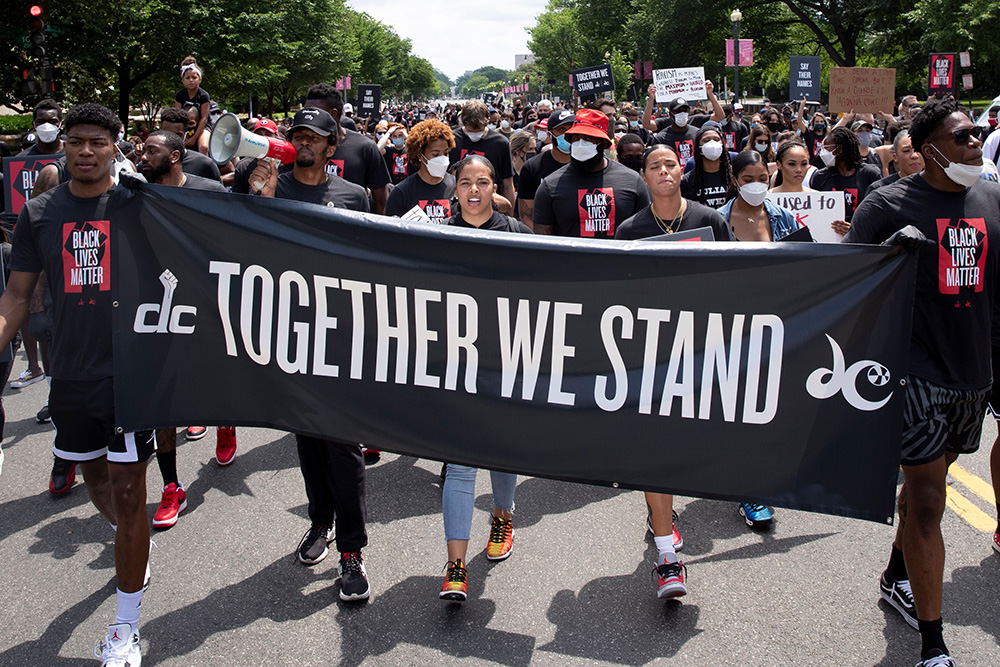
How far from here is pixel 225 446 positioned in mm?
5469

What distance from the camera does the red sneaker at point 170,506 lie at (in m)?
4.55

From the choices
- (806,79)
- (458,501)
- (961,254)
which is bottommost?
(458,501)

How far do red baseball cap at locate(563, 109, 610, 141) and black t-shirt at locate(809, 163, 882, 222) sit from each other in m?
2.11

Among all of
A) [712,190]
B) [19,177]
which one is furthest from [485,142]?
[19,177]

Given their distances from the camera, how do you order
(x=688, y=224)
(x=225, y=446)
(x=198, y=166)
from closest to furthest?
(x=688, y=224)
(x=225, y=446)
(x=198, y=166)

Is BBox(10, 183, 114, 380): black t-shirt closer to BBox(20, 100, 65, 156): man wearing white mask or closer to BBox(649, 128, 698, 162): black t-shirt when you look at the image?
BBox(20, 100, 65, 156): man wearing white mask

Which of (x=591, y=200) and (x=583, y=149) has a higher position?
(x=583, y=149)

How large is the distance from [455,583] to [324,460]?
0.90m

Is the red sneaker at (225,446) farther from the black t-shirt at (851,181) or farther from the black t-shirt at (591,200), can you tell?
the black t-shirt at (851,181)

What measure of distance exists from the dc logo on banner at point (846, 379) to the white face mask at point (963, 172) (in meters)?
0.84

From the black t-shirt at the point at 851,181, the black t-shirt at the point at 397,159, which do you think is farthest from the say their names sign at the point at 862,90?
the black t-shirt at the point at 397,159

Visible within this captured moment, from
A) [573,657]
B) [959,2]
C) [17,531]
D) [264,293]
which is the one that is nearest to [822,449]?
[573,657]

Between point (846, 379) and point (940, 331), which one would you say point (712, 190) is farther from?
point (846, 379)

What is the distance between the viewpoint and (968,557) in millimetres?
4012
